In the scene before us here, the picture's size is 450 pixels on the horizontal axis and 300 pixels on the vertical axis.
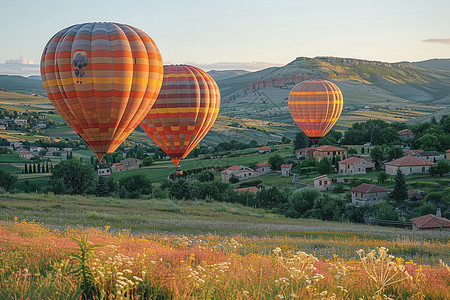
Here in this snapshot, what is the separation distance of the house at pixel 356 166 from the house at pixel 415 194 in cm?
1652

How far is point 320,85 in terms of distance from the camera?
5778cm

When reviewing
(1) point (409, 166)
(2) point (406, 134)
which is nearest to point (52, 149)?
(2) point (406, 134)

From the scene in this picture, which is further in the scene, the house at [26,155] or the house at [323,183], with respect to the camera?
the house at [26,155]

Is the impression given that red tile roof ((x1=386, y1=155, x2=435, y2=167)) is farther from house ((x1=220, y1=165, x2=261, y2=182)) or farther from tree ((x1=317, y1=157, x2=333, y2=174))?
house ((x1=220, y1=165, x2=261, y2=182))

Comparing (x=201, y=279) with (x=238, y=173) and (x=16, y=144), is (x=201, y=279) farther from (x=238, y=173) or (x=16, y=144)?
(x=16, y=144)

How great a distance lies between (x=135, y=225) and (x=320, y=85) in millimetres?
41793

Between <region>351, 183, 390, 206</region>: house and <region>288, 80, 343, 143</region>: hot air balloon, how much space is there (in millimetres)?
8159

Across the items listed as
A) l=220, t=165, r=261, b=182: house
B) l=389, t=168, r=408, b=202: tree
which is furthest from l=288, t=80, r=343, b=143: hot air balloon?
l=220, t=165, r=261, b=182: house

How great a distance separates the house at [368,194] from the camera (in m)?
52.6

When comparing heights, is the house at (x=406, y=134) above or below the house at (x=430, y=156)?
above

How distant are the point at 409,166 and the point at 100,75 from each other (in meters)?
52.5

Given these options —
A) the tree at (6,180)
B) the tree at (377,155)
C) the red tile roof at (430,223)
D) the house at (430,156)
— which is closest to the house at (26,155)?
the tree at (6,180)

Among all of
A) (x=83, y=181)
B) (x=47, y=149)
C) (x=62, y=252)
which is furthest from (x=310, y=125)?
(x=47, y=149)

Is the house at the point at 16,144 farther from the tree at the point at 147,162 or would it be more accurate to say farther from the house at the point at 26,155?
the tree at the point at 147,162
